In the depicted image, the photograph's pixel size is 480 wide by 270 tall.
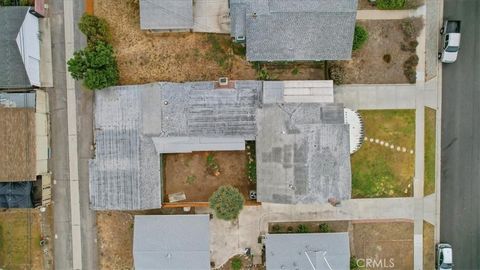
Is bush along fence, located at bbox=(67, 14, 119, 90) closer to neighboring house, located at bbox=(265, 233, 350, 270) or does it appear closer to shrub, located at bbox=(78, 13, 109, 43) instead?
shrub, located at bbox=(78, 13, 109, 43)

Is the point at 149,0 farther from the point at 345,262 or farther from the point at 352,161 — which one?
the point at 345,262

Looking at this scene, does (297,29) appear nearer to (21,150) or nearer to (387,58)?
(387,58)

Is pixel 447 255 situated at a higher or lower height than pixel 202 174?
lower

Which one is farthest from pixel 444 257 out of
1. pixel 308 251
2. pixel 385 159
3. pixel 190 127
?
pixel 190 127

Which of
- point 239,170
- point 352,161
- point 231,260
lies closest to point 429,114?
point 352,161

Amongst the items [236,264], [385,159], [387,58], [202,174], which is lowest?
[236,264]
